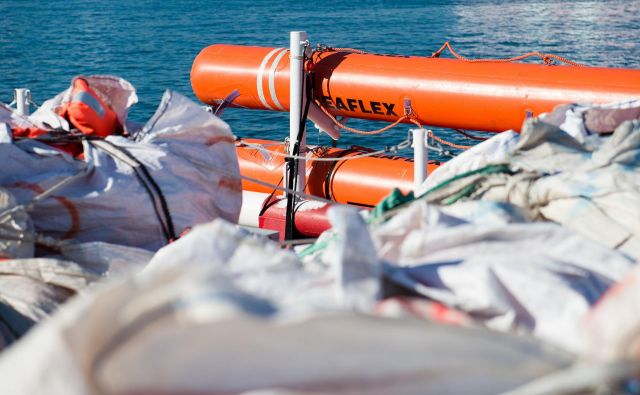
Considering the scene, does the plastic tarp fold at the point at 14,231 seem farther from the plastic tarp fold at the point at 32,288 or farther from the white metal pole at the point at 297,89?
the white metal pole at the point at 297,89

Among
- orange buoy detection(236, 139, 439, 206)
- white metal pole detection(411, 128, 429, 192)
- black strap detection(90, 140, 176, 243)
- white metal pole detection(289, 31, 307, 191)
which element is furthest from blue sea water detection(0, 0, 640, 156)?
black strap detection(90, 140, 176, 243)

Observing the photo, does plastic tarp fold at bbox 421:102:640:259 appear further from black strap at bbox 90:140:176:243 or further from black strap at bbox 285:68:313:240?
black strap at bbox 285:68:313:240

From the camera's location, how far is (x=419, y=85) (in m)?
5.36

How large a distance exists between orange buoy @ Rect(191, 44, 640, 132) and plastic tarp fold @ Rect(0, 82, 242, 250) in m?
2.56

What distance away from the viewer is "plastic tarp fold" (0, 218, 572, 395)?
1064 millimetres

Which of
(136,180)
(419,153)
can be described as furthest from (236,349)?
(419,153)

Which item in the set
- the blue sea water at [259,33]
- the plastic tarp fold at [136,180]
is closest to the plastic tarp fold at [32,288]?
the plastic tarp fold at [136,180]

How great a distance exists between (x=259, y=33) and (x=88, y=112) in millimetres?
23077

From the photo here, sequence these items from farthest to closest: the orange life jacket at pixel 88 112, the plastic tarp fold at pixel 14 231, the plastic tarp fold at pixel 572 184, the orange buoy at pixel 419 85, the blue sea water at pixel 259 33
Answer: the blue sea water at pixel 259 33, the orange buoy at pixel 419 85, the orange life jacket at pixel 88 112, the plastic tarp fold at pixel 14 231, the plastic tarp fold at pixel 572 184

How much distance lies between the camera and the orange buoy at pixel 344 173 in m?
5.58

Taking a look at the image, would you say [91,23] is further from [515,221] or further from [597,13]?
[515,221]

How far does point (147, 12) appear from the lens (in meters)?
33.2

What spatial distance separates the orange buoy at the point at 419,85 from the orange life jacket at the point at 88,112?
109 inches

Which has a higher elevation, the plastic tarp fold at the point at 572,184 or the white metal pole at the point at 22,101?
the plastic tarp fold at the point at 572,184
